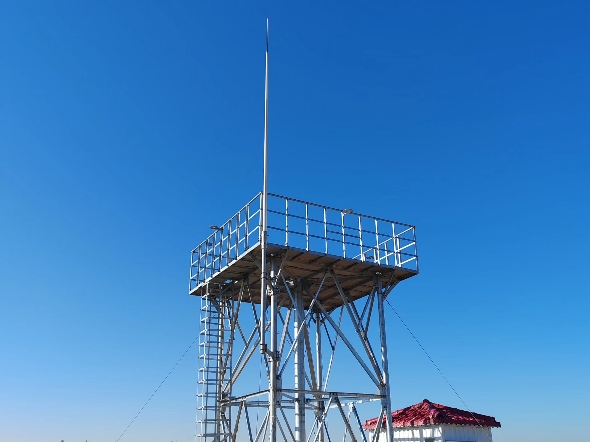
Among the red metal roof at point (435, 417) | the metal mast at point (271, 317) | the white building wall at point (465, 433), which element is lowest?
the white building wall at point (465, 433)

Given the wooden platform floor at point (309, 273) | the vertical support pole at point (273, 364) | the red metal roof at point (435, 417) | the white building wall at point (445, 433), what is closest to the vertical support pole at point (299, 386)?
the wooden platform floor at point (309, 273)

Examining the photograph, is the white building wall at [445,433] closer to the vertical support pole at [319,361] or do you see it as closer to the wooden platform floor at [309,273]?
the vertical support pole at [319,361]

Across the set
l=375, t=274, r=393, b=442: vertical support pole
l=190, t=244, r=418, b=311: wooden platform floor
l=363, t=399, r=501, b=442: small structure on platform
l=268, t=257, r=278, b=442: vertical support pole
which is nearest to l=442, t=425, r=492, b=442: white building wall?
l=363, t=399, r=501, b=442: small structure on platform

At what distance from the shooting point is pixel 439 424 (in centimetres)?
3153

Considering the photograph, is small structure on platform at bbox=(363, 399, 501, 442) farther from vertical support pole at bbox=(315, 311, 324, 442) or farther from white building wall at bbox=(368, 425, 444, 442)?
vertical support pole at bbox=(315, 311, 324, 442)

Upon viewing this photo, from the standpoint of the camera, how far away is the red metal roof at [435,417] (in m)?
31.8

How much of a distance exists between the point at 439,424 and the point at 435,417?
378 millimetres

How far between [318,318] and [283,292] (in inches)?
148

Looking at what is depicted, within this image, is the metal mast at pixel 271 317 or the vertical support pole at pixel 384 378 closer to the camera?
the metal mast at pixel 271 317

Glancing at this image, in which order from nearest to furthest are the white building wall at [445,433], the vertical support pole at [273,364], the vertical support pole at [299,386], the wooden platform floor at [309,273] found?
the vertical support pole at [273,364] < the wooden platform floor at [309,273] < the vertical support pole at [299,386] < the white building wall at [445,433]

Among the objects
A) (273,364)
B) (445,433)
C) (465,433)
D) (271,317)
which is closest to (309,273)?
(271,317)

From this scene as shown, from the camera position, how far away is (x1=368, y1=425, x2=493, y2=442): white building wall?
3161 centimetres

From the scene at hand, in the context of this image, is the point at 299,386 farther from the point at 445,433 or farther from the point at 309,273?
the point at 445,433

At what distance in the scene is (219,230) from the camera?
32.1 m
